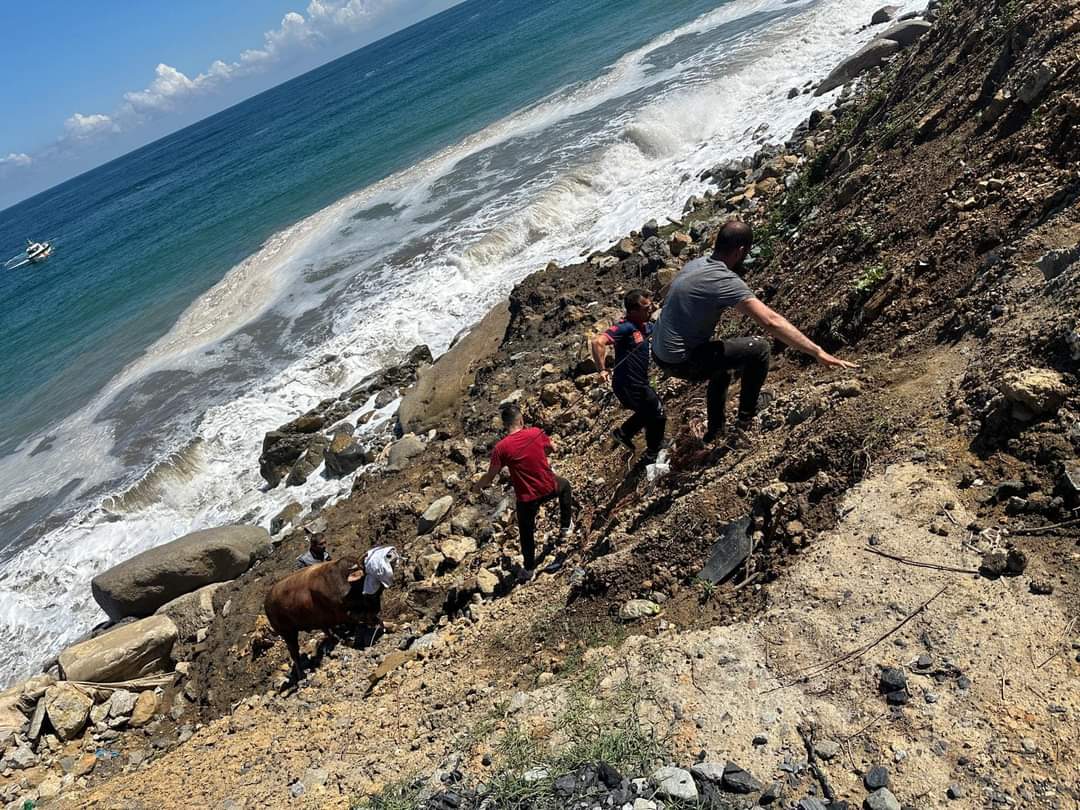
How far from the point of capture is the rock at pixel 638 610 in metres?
4.63

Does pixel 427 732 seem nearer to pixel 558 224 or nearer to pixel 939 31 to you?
pixel 939 31

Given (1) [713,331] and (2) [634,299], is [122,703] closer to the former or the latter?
(2) [634,299]

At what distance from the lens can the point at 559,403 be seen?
9.53 m

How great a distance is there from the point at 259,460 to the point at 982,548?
12440mm

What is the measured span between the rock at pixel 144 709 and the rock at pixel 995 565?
892 cm

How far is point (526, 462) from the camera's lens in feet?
20.2

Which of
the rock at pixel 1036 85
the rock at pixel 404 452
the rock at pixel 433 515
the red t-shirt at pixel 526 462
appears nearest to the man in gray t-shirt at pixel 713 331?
the red t-shirt at pixel 526 462

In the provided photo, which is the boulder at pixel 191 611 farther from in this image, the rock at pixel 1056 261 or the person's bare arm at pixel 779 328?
the rock at pixel 1056 261

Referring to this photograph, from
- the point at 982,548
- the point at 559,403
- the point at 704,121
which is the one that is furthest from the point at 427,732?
the point at 704,121

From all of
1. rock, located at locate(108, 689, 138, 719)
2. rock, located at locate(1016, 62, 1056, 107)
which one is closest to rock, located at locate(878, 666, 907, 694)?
rock, located at locate(1016, 62, 1056, 107)

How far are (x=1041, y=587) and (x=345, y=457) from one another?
1020cm

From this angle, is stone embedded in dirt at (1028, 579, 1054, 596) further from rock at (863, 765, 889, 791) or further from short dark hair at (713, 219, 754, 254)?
short dark hair at (713, 219, 754, 254)

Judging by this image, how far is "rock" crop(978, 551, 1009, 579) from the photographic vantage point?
3.43m

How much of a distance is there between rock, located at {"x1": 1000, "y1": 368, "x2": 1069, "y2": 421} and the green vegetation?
230 centimetres
